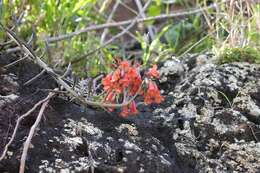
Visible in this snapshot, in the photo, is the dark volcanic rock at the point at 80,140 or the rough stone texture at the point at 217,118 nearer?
the dark volcanic rock at the point at 80,140

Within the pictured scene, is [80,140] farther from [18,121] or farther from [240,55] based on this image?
[240,55]

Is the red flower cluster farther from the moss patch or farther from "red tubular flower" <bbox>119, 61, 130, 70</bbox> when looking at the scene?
the moss patch

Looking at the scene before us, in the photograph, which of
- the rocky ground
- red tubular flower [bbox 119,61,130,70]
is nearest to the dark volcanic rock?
the rocky ground

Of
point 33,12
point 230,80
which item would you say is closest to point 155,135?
point 230,80

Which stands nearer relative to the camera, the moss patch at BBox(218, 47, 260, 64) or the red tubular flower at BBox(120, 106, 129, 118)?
the red tubular flower at BBox(120, 106, 129, 118)

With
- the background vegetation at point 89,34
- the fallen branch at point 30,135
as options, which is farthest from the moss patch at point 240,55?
the fallen branch at point 30,135

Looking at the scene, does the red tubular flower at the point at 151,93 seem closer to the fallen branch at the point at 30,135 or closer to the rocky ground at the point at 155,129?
the rocky ground at the point at 155,129

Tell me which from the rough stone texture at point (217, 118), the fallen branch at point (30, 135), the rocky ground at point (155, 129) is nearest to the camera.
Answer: the fallen branch at point (30, 135)

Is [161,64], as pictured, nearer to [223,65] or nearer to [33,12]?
[223,65]
